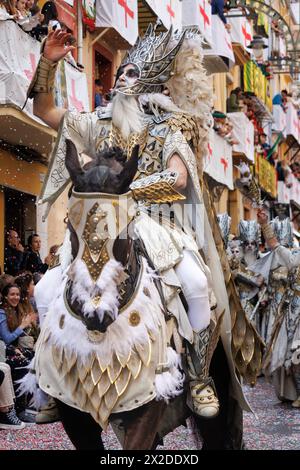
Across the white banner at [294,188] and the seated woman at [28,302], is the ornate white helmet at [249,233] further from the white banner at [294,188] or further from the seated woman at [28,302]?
the white banner at [294,188]

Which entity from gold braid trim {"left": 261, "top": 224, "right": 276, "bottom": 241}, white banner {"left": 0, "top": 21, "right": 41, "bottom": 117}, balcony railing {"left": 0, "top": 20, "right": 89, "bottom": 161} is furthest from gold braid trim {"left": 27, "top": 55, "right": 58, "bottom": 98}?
white banner {"left": 0, "top": 21, "right": 41, "bottom": 117}

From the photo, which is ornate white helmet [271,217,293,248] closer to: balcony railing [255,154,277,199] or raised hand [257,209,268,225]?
raised hand [257,209,268,225]

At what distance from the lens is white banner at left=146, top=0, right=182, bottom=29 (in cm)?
2089

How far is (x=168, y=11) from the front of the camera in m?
22.0

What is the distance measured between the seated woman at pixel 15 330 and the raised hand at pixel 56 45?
4591 millimetres

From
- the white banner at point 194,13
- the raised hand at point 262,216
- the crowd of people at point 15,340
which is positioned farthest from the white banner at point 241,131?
the crowd of people at point 15,340

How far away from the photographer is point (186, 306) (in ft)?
20.6

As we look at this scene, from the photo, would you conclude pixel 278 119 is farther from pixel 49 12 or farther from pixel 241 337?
pixel 241 337

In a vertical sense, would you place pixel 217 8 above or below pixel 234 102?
above

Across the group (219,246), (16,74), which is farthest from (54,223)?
(219,246)

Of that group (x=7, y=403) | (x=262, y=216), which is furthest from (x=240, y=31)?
(x=7, y=403)

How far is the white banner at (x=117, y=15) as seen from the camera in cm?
1916

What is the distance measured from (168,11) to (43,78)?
16236 mm

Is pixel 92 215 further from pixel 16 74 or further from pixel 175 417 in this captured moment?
pixel 16 74
